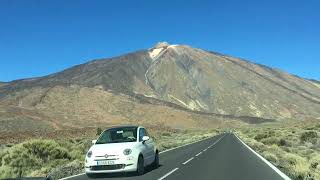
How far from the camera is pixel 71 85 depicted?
160625mm

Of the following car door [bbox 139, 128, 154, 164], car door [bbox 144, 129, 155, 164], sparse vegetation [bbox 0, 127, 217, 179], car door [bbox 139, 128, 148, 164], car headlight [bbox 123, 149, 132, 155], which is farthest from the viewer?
sparse vegetation [bbox 0, 127, 217, 179]

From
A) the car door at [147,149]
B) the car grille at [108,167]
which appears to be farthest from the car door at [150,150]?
the car grille at [108,167]

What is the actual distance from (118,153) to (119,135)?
185 cm

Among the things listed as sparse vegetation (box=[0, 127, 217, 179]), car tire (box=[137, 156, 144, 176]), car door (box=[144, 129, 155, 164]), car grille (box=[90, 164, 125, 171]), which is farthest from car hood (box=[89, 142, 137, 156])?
sparse vegetation (box=[0, 127, 217, 179])

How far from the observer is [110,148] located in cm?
1733

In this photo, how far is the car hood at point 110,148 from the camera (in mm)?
17172

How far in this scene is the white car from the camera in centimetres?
1711

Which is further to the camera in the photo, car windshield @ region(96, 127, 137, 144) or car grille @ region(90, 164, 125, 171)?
car windshield @ region(96, 127, 137, 144)

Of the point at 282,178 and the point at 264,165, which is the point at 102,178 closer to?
the point at 282,178

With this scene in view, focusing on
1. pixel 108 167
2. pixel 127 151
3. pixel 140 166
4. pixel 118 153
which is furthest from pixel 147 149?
pixel 108 167

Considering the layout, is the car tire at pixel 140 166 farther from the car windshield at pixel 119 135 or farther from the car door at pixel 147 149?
the car windshield at pixel 119 135

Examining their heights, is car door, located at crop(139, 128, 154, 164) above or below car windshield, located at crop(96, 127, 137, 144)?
below

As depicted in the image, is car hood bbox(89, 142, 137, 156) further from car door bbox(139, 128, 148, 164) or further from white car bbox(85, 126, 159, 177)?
car door bbox(139, 128, 148, 164)

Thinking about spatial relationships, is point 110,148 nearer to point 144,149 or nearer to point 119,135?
point 119,135
